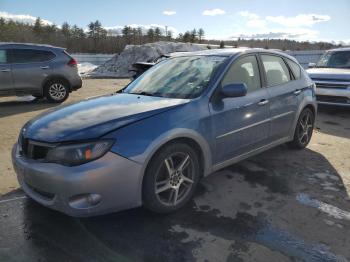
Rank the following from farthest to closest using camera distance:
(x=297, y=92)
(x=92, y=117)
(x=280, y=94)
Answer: (x=297, y=92) < (x=280, y=94) < (x=92, y=117)

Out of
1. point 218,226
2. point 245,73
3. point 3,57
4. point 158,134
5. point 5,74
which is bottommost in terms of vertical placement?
point 218,226

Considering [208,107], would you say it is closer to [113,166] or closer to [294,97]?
[113,166]

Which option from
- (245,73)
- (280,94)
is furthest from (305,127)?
(245,73)

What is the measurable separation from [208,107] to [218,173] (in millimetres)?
1205

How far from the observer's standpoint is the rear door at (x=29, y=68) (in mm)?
9569

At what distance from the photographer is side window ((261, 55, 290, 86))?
184 inches

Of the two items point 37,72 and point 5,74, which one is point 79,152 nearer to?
point 5,74

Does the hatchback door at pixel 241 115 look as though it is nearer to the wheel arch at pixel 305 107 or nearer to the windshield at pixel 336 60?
the wheel arch at pixel 305 107

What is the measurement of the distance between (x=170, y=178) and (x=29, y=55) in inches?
313

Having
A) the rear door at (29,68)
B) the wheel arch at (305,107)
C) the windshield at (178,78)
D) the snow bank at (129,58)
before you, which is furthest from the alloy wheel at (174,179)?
the snow bank at (129,58)

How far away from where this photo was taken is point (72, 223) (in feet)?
10.9

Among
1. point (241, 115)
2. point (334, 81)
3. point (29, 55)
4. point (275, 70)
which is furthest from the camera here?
point (29, 55)

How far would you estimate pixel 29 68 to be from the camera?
31.9ft

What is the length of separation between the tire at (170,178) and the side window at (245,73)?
1.01 m
